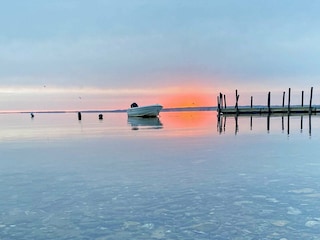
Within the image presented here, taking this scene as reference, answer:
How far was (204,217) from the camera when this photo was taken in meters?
6.19

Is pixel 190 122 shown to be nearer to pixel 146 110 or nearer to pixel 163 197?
pixel 146 110

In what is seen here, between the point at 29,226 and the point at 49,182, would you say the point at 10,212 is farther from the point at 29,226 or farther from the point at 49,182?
the point at 49,182

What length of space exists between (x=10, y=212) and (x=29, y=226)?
1009 mm

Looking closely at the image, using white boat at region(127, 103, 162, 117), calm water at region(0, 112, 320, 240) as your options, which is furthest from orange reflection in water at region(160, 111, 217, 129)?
calm water at region(0, 112, 320, 240)

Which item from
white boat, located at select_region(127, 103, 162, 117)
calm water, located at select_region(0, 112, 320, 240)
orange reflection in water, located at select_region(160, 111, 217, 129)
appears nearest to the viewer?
calm water, located at select_region(0, 112, 320, 240)

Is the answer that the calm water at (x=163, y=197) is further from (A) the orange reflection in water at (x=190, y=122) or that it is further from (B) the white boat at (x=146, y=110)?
(B) the white boat at (x=146, y=110)

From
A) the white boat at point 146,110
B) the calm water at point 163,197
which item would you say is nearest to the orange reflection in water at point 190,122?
the white boat at point 146,110

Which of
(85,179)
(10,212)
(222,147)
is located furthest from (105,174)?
(222,147)

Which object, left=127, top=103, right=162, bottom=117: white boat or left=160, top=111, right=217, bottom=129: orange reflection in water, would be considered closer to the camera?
left=160, top=111, right=217, bottom=129: orange reflection in water

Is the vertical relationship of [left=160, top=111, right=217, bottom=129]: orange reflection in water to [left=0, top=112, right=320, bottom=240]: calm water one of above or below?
below

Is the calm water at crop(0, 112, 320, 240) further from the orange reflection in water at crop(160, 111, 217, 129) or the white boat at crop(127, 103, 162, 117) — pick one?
the white boat at crop(127, 103, 162, 117)

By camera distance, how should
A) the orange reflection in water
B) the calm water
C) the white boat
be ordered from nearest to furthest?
the calm water, the orange reflection in water, the white boat

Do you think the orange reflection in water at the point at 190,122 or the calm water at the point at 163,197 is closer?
the calm water at the point at 163,197

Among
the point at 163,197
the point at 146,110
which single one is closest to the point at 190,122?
the point at 146,110
